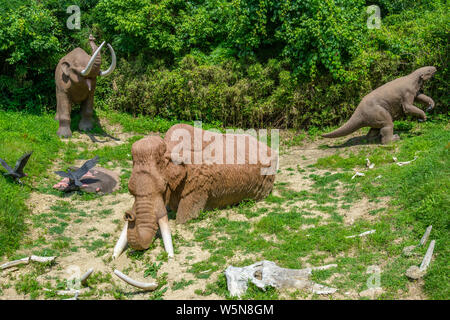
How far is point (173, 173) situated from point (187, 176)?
1.05 feet

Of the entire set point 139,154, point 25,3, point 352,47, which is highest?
point 25,3

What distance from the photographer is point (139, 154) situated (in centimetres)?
602

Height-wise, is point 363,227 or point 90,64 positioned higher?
point 90,64

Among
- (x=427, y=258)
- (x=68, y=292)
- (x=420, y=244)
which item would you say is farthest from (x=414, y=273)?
(x=68, y=292)

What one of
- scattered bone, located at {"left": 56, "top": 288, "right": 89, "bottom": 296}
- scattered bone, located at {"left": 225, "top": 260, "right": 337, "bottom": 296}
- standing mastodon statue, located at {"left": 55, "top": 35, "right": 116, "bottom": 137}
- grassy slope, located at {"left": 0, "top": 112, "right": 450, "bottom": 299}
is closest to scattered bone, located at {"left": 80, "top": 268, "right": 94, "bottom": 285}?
scattered bone, located at {"left": 56, "top": 288, "right": 89, "bottom": 296}

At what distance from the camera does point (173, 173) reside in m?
6.29

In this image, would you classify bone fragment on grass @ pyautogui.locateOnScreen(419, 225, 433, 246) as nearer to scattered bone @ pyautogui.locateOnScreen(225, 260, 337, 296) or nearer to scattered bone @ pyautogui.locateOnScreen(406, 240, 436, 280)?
scattered bone @ pyautogui.locateOnScreen(406, 240, 436, 280)

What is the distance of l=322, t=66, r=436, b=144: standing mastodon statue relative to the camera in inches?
375

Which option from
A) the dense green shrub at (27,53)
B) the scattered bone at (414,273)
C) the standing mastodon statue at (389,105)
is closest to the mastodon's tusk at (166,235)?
the scattered bone at (414,273)

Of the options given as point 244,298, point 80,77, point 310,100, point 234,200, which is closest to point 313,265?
point 244,298

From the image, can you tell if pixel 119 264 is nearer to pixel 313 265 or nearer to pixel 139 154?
pixel 139 154

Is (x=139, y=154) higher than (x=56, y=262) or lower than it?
higher

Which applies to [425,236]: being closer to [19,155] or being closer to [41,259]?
[41,259]

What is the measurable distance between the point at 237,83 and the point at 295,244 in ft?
23.2
